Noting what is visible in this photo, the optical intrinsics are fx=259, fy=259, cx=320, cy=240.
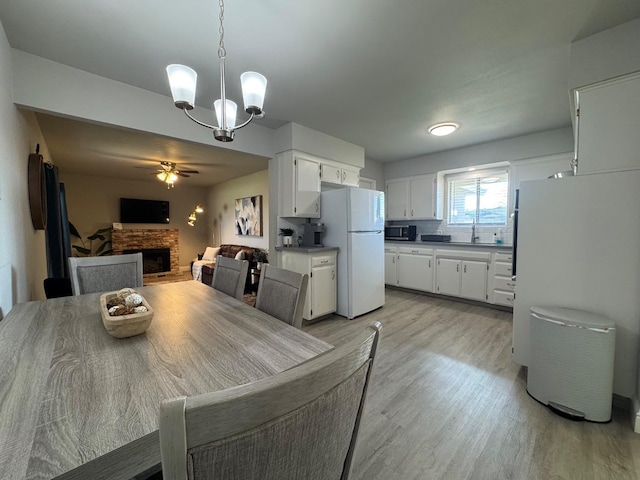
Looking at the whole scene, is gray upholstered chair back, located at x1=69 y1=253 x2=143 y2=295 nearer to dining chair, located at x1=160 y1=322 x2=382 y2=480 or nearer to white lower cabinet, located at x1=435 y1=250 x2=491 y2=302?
dining chair, located at x1=160 y1=322 x2=382 y2=480

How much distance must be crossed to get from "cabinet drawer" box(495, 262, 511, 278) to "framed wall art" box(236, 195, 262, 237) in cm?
421

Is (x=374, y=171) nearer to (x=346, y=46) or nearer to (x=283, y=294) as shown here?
(x=346, y=46)

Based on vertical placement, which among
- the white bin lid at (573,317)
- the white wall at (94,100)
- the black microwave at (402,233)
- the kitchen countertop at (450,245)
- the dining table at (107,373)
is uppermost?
the white wall at (94,100)

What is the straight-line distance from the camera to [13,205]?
6.09ft

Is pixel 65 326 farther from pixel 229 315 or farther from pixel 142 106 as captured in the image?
pixel 142 106

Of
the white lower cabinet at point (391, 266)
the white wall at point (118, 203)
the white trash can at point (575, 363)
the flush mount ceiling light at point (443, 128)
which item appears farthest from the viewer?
the white wall at point (118, 203)

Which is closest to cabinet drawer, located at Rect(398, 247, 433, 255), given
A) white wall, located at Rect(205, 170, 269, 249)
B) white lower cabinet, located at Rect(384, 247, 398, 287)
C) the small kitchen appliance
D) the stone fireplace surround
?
white lower cabinet, located at Rect(384, 247, 398, 287)

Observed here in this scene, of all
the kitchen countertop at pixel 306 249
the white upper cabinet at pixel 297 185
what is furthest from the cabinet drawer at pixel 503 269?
the white upper cabinet at pixel 297 185

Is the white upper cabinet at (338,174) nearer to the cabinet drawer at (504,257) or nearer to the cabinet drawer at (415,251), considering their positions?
the cabinet drawer at (415,251)

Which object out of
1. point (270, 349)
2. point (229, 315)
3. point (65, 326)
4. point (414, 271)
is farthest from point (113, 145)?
point (414, 271)

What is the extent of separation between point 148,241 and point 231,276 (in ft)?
19.1

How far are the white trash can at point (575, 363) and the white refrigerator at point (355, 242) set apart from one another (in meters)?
1.86

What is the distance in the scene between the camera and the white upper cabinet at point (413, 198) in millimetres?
4547

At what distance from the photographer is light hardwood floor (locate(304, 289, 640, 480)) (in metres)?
1.28
